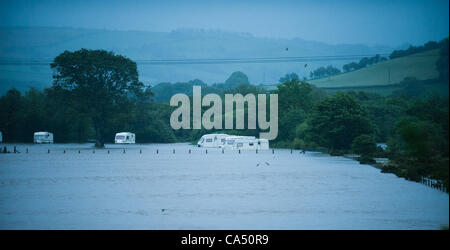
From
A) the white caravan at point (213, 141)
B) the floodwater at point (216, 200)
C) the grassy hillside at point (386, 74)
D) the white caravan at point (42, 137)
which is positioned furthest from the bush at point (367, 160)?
the white caravan at point (42, 137)

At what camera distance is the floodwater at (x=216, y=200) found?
72.0ft

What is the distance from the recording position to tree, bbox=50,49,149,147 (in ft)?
282

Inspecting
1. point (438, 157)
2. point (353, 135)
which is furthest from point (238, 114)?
point (438, 157)

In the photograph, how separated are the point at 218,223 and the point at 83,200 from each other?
9.47 metres

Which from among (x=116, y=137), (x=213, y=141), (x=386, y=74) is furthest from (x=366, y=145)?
(x=386, y=74)

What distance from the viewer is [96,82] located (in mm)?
87312

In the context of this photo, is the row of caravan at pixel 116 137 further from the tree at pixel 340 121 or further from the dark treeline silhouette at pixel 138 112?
the tree at pixel 340 121

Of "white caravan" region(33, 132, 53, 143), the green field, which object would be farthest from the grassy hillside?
"white caravan" region(33, 132, 53, 143)

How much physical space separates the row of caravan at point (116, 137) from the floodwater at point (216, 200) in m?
55.6

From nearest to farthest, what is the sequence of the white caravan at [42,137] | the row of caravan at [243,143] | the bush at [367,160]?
1. the bush at [367,160]
2. the row of caravan at [243,143]
3. the white caravan at [42,137]

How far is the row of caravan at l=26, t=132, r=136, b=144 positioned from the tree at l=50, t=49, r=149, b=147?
44.2 feet

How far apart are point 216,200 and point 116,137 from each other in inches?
3072
